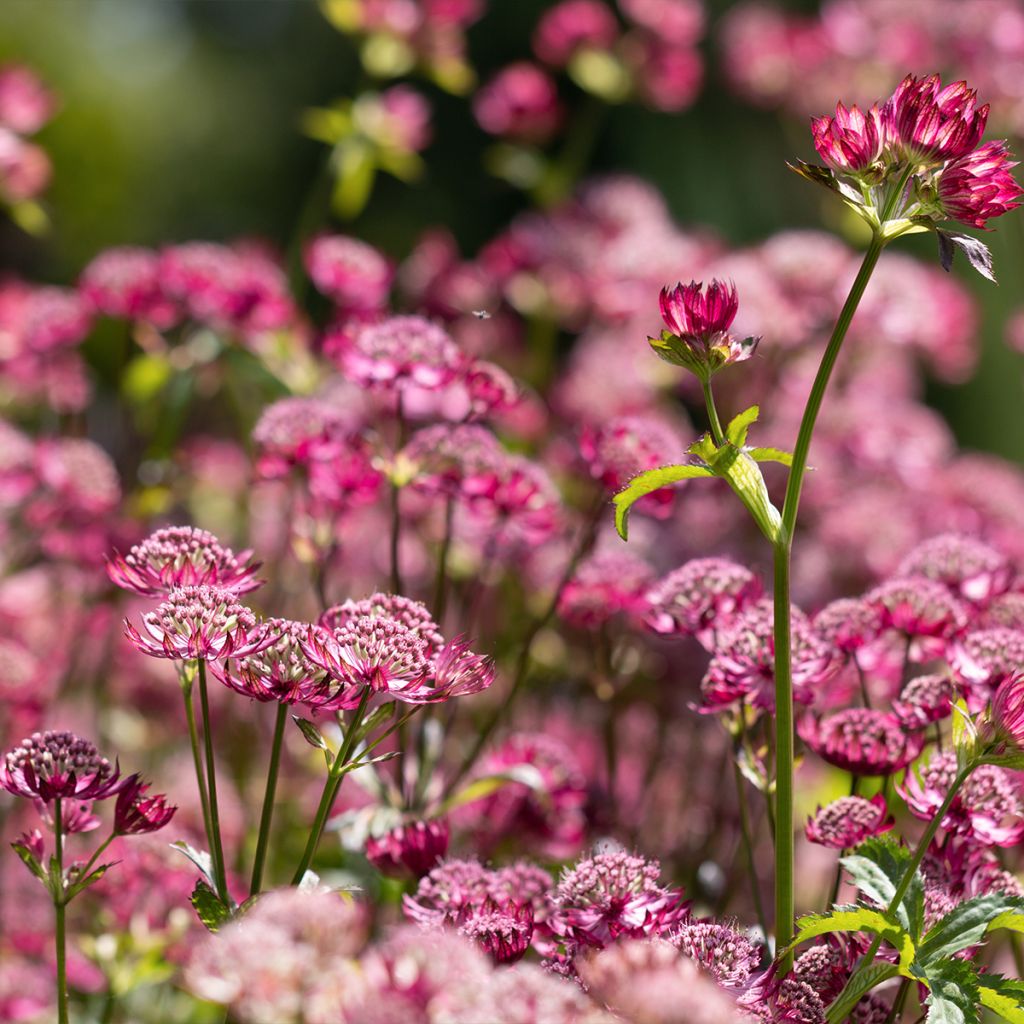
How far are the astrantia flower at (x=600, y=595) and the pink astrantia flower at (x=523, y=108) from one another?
37.3 inches

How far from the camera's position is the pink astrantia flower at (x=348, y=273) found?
1399mm

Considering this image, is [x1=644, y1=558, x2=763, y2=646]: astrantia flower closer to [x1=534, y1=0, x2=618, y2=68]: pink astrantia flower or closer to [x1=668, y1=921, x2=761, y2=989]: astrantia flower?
[x1=668, y1=921, x2=761, y2=989]: astrantia flower

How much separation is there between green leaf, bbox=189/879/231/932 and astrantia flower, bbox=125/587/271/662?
0.12m

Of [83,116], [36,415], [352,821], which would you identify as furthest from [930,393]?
[83,116]

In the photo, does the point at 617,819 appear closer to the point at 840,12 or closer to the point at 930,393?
the point at 840,12

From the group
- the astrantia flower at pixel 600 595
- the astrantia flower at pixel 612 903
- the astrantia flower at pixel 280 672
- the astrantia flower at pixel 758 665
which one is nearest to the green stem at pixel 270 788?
the astrantia flower at pixel 280 672

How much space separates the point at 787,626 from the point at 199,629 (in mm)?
291

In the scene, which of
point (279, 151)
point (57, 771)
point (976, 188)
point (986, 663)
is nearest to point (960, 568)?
point (986, 663)

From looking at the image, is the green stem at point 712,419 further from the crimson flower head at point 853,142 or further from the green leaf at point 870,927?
the green leaf at point 870,927

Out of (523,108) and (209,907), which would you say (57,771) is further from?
(523,108)

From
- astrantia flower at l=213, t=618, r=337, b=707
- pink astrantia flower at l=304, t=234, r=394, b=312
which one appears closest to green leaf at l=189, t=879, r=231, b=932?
astrantia flower at l=213, t=618, r=337, b=707

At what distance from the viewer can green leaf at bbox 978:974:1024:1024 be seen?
60 centimetres

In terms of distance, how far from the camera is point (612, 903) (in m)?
0.68

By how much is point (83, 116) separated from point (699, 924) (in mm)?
9235
